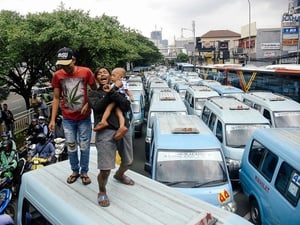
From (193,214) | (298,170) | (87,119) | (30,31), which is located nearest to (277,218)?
(298,170)

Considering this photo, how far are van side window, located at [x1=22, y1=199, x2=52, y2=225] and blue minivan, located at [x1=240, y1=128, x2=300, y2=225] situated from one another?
3.45m

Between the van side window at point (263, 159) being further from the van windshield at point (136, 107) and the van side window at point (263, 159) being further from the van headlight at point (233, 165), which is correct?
the van windshield at point (136, 107)

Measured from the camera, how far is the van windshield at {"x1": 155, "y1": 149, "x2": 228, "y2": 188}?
21.0ft

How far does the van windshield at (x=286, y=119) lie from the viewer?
10.8m

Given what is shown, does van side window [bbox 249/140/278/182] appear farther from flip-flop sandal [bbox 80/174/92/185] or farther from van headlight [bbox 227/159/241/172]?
flip-flop sandal [bbox 80/174/92/185]

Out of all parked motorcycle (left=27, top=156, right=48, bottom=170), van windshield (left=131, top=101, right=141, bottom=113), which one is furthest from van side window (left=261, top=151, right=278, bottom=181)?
van windshield (left=131, top=101, right=141, bottom=113)

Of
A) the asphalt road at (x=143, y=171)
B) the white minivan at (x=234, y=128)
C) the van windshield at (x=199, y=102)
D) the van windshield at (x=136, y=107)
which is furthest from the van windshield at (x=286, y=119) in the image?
the van windshield at (x=136, y=107)

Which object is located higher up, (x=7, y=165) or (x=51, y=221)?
(x=51, y=221)

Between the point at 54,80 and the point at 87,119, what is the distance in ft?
1.99

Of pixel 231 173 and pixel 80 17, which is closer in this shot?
pixel 231 173

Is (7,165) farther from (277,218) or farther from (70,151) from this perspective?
(277,218)

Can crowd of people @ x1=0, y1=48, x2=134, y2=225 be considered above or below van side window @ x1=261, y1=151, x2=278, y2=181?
above

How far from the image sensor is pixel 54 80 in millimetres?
4188

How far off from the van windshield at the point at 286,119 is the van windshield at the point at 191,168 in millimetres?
4902
